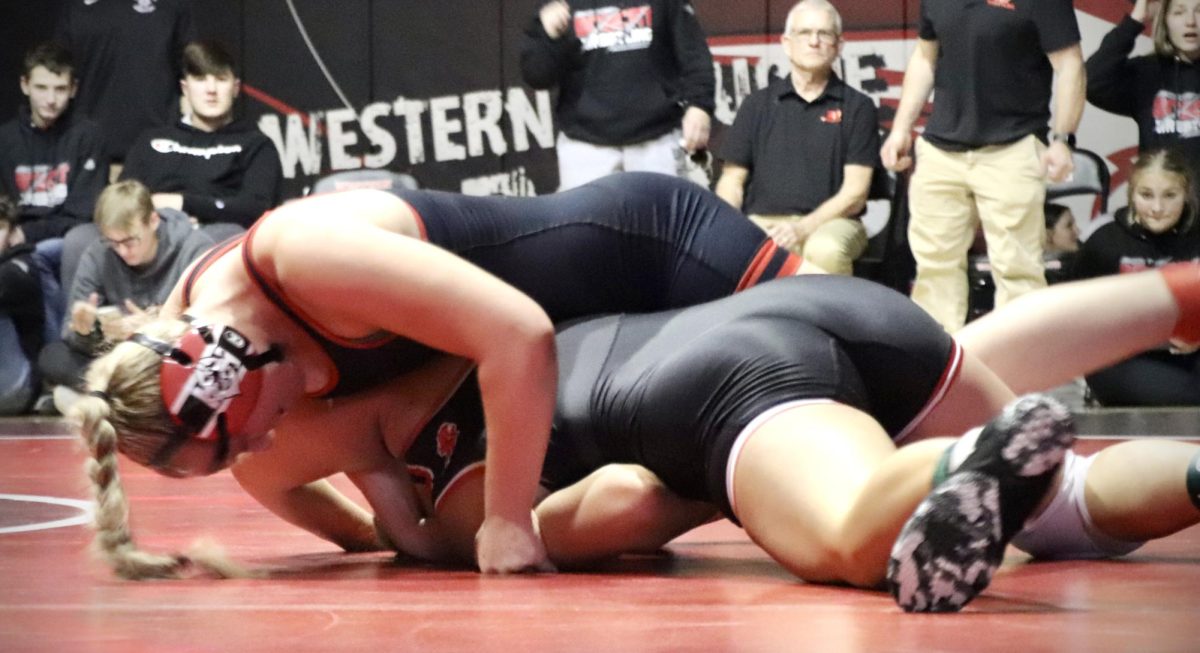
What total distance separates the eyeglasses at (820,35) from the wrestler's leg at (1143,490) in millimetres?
3858

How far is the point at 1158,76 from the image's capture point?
19.2 ft

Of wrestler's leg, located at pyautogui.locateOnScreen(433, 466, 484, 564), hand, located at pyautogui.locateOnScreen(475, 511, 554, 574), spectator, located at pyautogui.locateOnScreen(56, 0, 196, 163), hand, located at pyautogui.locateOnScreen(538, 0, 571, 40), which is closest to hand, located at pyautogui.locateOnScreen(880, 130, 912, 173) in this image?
hand, located at pyautogui.locateOnScreen(538, 0, 571, 40)

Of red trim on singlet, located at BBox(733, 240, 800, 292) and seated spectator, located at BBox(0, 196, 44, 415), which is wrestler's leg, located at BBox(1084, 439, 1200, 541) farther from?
seated spectator, located at BBox(0, 196, 44, 415)

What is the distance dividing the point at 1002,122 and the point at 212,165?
2.93m

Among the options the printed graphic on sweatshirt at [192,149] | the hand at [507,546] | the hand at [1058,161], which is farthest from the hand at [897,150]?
the hand at [507,546]

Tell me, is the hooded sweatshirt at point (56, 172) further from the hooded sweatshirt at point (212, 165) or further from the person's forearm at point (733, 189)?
the person's forearm at point (733, 189)

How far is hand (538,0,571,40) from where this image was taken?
5.52 metres

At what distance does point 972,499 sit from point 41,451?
3.48m

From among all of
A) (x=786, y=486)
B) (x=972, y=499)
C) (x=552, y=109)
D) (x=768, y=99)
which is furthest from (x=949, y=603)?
(x=552, y=109)

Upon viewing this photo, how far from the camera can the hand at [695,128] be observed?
18.0 ft

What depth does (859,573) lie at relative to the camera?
1.99 m

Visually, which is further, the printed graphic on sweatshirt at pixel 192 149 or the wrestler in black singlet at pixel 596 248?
the printed graphic on sweatshirt at pixel 192 149

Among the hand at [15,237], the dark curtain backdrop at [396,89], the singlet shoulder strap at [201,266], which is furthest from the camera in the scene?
the dark curtain backdrop at [396,89]

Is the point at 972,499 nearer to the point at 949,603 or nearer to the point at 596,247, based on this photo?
the point at 949,603
